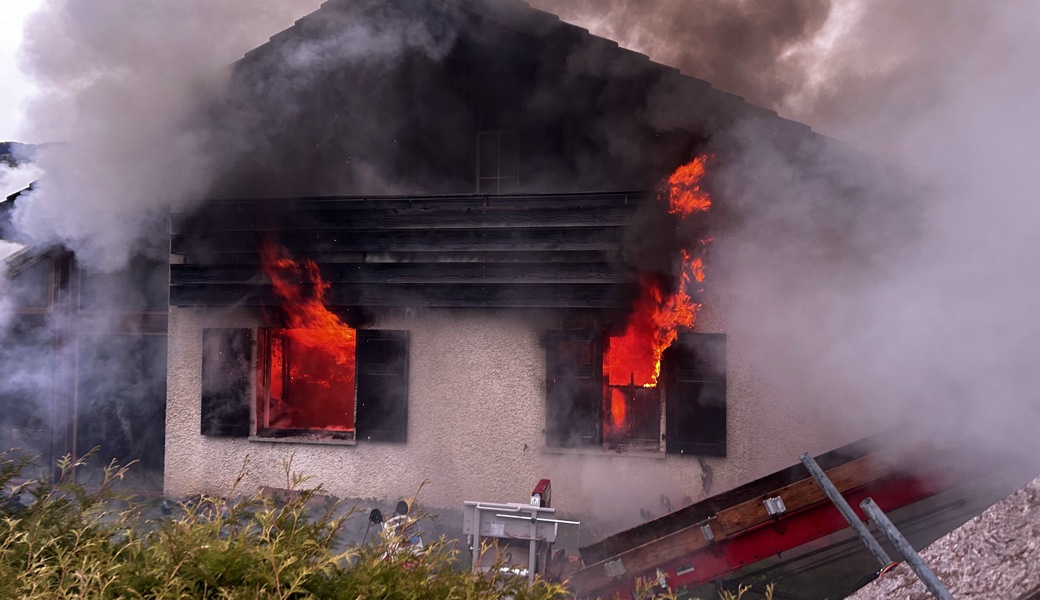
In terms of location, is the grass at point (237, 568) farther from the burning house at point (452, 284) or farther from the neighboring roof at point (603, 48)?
the neighboring roof at point (603, 48)

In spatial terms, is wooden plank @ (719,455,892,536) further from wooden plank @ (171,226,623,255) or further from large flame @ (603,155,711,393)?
wooden plank @ (171,226,623,255)

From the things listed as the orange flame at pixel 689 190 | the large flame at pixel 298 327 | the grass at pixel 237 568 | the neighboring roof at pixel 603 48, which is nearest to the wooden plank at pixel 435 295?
the large flame at pixel 298 327

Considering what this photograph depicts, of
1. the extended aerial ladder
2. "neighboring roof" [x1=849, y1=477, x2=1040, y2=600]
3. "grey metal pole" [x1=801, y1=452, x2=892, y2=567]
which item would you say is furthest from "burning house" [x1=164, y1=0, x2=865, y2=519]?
"grey metal pole" [x1=801, y1=452, x2=892, y2=567]

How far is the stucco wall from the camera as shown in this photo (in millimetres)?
6863

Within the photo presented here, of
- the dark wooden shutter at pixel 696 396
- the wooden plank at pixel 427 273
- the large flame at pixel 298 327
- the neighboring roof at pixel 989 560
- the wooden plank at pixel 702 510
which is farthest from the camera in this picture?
the large flame at pixel 298 327

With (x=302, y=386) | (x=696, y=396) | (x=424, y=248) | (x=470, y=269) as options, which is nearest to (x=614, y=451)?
(x=696, y=396)

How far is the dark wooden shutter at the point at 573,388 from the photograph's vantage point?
7129 mm

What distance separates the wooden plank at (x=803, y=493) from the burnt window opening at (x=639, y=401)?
233cm

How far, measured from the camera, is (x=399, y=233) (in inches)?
292

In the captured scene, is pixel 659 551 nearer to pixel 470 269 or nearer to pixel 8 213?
pixel 470 269

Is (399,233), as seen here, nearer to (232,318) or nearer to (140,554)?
(232,318)

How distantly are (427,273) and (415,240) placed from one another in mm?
437

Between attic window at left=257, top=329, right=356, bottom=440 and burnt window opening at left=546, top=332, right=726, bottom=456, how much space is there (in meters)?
2.84

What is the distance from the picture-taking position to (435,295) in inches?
289
